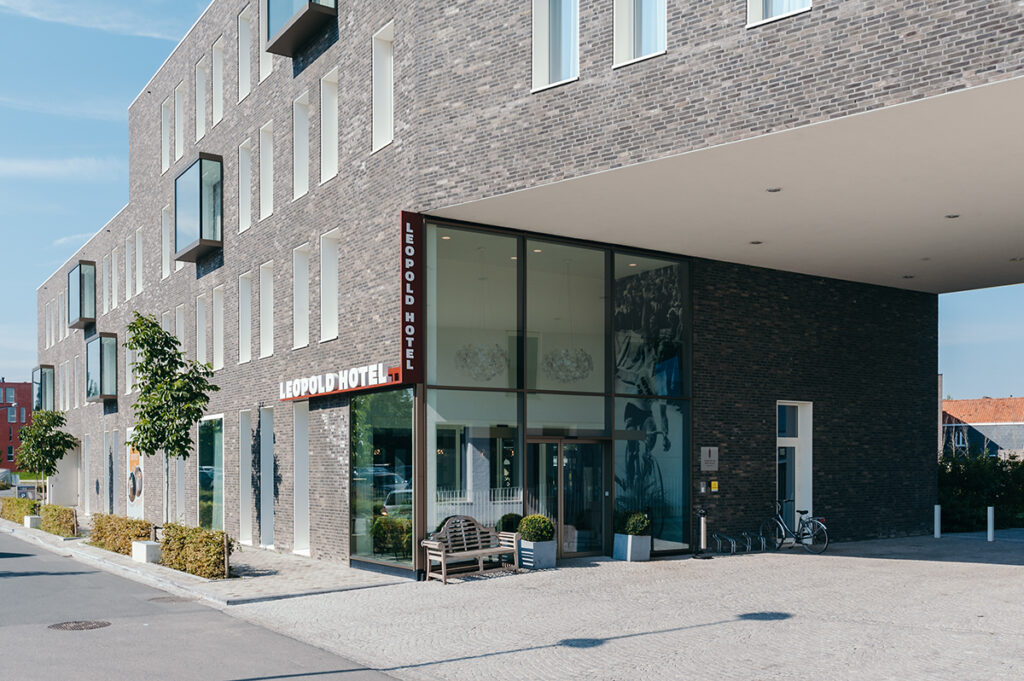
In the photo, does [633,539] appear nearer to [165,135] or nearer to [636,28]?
[636,28]

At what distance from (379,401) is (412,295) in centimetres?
221

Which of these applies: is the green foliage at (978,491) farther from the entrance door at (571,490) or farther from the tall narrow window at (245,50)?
the tall narrow window at (245,50)

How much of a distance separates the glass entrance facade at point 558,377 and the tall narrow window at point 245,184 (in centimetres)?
908

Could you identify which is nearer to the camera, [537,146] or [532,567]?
[537,146]

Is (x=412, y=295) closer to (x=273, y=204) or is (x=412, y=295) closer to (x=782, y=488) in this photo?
(x=273, y=204)

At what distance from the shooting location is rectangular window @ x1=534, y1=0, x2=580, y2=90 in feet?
47.9

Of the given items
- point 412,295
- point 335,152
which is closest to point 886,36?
point 412,295

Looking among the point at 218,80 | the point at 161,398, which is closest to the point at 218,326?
the point at 161,398

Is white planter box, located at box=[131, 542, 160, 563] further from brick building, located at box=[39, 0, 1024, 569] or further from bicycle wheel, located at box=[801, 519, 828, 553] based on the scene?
bicycle wheel, located at box=[801, 519, 828, 553]

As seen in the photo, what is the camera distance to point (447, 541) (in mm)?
15828

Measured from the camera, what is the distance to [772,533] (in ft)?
65.4

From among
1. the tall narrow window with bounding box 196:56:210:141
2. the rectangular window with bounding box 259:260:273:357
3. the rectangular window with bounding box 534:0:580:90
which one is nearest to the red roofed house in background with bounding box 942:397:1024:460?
the rectangular window with bounding box 259:260:273:357

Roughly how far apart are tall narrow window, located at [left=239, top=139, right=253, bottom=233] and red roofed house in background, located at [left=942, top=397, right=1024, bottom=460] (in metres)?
26.9

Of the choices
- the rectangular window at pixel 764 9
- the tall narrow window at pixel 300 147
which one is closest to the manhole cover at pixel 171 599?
the tall narrow window at pixel 300 147
